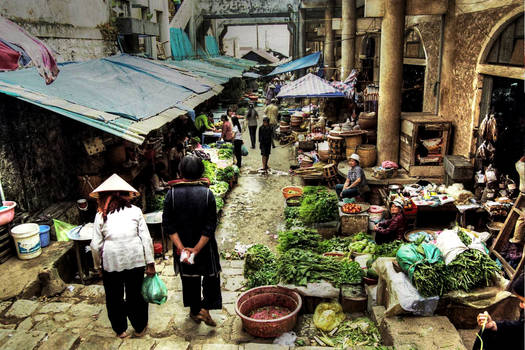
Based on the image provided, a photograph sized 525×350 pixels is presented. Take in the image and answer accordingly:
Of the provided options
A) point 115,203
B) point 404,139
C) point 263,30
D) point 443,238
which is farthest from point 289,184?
point 263,30

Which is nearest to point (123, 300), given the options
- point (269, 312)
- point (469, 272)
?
point (269, 312)

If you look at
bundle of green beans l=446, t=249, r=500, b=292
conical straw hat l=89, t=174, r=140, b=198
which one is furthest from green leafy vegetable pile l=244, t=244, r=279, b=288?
conical straw hat l=89, t=174, r=140, b=198

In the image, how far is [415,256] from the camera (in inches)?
186

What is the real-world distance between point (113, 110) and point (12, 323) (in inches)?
141

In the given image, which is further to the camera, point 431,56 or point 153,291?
point 431,56

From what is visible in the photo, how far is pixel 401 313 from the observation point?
464 centimetres

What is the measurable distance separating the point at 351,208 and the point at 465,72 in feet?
12.4

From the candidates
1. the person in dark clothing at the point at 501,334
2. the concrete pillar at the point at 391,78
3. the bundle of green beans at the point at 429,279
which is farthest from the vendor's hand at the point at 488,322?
the concrete pillar at the point at 391,78

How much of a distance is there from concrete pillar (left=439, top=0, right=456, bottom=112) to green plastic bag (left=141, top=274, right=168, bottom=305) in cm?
794

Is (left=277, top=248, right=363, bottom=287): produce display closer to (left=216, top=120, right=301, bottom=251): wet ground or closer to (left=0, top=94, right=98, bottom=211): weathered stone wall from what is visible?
(left=216, top=120, right=301, bottom=251): wet ground

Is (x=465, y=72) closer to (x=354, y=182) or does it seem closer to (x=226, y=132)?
(x=354, y=182)

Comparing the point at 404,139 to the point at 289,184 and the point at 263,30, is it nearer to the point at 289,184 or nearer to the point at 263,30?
the point at 289,184

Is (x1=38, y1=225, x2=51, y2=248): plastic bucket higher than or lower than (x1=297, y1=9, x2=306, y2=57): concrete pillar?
lower

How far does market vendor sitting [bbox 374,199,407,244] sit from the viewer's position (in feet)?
24.9
